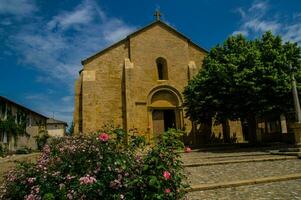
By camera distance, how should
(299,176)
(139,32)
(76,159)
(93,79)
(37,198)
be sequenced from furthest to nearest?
(139,32) → (93,79) → (299,176) → (76,159) → (37,198)

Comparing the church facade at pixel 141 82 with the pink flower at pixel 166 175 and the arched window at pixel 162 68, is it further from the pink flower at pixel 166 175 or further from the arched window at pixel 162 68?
the pink flower at pixel 166 175

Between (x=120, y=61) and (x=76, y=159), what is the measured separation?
18356 mm

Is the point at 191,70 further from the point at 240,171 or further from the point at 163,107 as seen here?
the point at 240,171

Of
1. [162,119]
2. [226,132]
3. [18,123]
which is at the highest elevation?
[18,123]

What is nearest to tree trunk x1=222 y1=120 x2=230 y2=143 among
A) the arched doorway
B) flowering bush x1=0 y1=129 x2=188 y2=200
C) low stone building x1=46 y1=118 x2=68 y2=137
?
the arched doorway

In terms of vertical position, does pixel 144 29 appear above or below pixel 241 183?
above

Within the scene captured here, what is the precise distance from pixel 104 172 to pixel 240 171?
6.43 metres

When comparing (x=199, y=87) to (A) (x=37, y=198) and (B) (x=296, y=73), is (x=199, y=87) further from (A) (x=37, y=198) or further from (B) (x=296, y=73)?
(A) (x=37, y=198)

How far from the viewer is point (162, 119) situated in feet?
74.0

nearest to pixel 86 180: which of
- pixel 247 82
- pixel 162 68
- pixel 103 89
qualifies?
pixel 247 82

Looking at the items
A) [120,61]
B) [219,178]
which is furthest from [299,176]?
[120,61]

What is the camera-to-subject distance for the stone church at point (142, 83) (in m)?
20.9

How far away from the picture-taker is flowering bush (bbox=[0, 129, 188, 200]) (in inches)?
153

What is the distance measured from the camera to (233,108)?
17.2 meters
